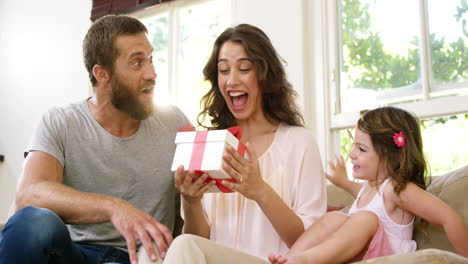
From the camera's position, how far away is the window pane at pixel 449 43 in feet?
7.95

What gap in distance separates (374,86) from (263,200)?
155cm

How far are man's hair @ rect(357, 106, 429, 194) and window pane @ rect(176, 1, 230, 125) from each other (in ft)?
6.86

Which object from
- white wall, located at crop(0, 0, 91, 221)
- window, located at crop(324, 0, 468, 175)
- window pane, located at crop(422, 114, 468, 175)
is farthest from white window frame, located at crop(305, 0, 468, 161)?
white wall, located at crop(0, 0, 91, 221)

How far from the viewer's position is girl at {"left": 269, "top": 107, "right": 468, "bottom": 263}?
134cm

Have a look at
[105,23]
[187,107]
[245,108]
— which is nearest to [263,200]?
[245,108]

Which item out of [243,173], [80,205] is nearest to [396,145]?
[243,173]

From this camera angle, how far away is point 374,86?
8.91 feet

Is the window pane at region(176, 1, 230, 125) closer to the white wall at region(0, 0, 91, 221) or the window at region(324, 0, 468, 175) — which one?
the white wall at region(0, 0, 91, 221)

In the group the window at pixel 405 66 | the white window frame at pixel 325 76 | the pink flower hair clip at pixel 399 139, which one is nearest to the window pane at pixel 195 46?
the white window frame at pixel 325 76

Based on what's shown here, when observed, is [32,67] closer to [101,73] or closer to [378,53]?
[101,73]

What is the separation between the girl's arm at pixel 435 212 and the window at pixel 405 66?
3.18 feet

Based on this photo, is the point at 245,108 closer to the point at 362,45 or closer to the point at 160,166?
the point at 160,166

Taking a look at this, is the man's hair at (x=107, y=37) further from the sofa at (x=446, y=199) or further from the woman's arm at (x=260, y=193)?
the sofa at (x=446, y=199)

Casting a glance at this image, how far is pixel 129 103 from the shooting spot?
181 centimetres
